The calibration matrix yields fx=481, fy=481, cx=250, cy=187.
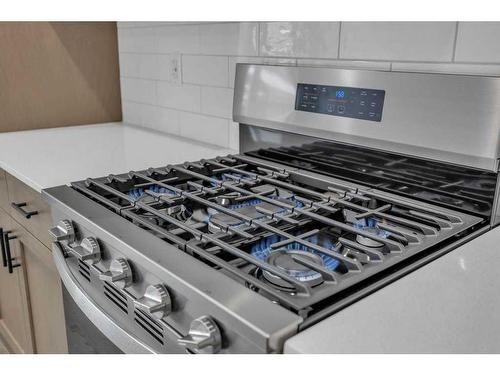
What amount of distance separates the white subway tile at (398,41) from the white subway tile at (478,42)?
0.02 metres

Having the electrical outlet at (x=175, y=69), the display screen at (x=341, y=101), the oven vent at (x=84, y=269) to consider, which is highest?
the electrical outlet at (x=175, y=69)

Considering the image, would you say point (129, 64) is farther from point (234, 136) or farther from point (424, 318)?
point (424, 318)

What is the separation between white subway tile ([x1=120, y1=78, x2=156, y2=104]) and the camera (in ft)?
6.12

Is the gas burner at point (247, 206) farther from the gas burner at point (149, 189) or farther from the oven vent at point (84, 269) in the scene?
Result: the oven vent at point (84, 269)

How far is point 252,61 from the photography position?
4.43ft

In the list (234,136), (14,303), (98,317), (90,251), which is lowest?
(14,303)

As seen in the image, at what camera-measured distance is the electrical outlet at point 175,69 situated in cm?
167

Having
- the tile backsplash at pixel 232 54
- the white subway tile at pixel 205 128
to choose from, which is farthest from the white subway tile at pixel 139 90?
the white subway tile at pixel 205 128

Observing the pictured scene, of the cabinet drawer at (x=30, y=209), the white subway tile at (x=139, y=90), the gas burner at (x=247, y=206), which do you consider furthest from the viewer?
the white subway tile at (x=139, y=90)

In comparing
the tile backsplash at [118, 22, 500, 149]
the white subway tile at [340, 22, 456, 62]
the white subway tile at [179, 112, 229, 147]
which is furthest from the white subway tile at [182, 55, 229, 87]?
the white subway tile at [340, 22, 456, 62]

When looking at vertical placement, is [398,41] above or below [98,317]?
above

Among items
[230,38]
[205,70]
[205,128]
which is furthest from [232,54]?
[205,128]

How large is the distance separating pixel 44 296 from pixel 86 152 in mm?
437

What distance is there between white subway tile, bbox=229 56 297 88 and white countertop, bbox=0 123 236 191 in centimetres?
23
